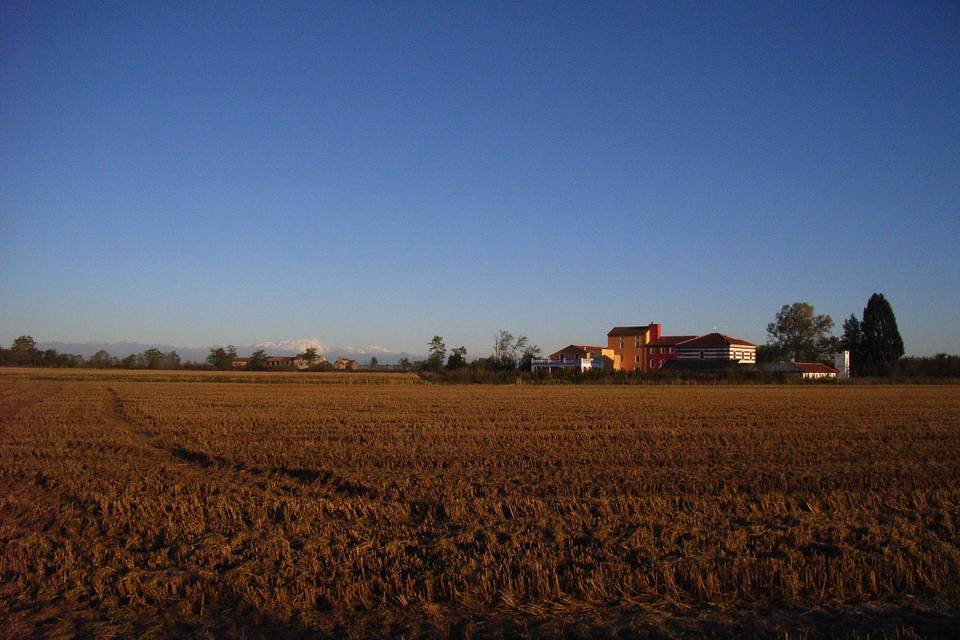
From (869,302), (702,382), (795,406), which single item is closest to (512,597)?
(795,406)

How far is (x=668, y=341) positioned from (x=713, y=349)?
38.7ft

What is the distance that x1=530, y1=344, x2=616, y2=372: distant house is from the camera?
84750 mm

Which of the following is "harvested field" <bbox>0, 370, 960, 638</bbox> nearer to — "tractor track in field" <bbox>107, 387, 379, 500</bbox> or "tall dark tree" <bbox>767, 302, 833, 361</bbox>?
"tractor track in field" <bbox>107, 387, 379, 500</bbox>

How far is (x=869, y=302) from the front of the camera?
3428 inches

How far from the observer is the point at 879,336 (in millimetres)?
84688

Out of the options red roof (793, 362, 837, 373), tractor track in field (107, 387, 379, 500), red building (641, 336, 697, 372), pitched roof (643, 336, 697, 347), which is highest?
pitched roof (643, 336, 697, 347)

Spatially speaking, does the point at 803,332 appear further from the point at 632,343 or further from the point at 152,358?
the point at 152,358

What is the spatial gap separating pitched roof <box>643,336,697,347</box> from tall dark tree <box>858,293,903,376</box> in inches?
855

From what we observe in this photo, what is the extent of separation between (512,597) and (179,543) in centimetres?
434

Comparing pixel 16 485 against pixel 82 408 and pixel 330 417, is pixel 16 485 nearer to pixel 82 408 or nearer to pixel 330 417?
pixel 330 417

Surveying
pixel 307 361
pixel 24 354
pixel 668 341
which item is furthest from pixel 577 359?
pixel 24 354

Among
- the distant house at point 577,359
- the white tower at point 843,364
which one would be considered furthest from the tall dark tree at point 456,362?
the white tower at point 843,364

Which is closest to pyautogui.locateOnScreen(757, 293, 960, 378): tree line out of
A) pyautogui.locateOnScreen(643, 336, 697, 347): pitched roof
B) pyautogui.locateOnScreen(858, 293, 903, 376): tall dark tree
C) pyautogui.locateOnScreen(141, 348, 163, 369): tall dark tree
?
pyautogui.locateOnScreen(858, 293, 903, 376): tall dark tree

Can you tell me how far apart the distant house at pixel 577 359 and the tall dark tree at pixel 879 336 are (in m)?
31.6
